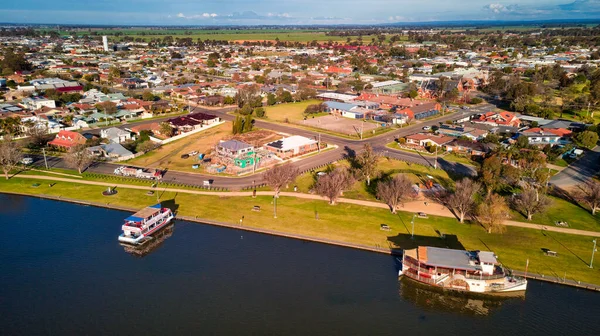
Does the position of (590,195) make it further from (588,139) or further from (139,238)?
(139,238)

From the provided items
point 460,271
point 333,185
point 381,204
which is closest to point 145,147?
point 333,185

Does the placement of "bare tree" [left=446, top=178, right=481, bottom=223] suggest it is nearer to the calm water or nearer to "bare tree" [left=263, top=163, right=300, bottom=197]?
the calm water

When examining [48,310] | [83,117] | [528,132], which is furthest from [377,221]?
[83,117]

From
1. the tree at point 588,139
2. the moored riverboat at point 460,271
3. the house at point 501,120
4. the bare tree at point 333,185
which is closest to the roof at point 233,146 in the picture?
the bare tree at point 333,185

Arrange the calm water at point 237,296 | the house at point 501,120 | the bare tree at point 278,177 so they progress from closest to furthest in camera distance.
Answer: the calm water at point 237,296
the bare tree at point 278,177
the house at point 501,120

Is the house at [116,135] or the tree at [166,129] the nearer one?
the house at [116,135]

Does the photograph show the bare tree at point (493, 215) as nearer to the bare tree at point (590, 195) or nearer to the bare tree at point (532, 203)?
the bare tree at point (532, 203)
